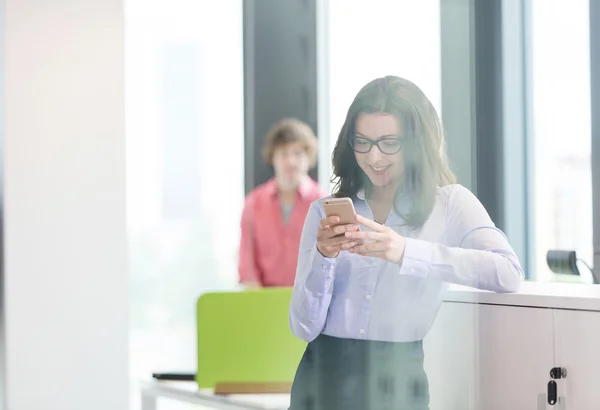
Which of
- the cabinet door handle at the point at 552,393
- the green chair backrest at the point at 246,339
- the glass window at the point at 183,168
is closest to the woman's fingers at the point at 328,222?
the green chair backrest at the point at 246,339

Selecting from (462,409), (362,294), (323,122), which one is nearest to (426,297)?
(362,294)

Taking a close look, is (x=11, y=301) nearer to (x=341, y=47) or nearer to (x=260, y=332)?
(x=260, y=332)

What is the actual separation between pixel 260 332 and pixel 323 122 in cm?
49

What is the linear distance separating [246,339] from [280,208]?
1.08 feet

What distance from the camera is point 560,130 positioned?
1518mm

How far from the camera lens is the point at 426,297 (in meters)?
1.49

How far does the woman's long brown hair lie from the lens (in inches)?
58.0

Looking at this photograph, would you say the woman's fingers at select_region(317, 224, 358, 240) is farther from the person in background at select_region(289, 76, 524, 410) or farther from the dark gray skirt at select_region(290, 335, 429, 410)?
the dark gray skirt at select_region(290, 335, 429, 410)

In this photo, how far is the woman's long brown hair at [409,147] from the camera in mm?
1473

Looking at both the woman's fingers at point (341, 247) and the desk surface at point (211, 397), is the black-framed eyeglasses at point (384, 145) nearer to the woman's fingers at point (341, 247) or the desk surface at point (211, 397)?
the woman's fingers at point (341, 247)

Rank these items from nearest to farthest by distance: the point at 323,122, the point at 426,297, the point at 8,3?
the point at 426,297, the point at 323,122, the point at 8,3

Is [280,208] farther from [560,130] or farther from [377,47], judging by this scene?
[560,130]

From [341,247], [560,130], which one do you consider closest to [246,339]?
[341,247]

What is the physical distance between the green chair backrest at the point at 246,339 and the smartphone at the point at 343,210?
257 millimetres
